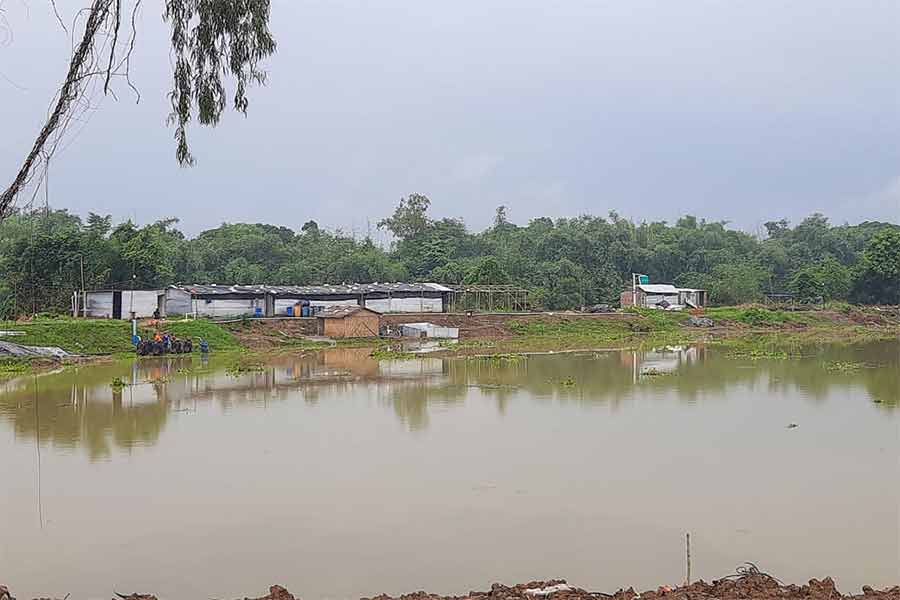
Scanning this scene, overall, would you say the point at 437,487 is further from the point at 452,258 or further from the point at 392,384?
the point at 452,258

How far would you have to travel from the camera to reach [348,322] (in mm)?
37969

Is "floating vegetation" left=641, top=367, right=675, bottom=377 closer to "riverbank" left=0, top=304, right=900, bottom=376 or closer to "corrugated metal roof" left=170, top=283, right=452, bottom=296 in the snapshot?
"riverbank" left=0, top=304, right=900, bottom=376

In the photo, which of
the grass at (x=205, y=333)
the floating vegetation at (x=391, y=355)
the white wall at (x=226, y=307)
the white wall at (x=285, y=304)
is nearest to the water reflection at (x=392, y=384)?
the floating vegetation at (x=391, y=355)

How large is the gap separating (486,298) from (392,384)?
84.7 feet

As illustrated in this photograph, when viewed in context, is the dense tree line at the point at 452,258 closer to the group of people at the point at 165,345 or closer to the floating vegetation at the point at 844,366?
the group of people at the point at 165,345

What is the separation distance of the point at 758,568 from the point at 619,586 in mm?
1381

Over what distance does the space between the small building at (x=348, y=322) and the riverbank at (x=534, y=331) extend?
0.85 m

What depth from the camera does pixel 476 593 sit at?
22.6 feet

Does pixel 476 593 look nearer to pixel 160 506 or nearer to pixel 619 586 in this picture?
pixel 619 586

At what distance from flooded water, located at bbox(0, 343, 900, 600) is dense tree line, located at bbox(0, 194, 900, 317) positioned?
20.0 meters

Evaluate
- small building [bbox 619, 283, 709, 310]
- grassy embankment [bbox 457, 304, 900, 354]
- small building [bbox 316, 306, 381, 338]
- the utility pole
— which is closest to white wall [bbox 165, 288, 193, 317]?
the utility pole

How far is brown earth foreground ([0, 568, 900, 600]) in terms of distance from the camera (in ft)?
21.3

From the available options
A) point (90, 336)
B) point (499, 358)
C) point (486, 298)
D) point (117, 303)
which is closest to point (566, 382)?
point (499, 358)

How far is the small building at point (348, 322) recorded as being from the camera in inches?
1489
